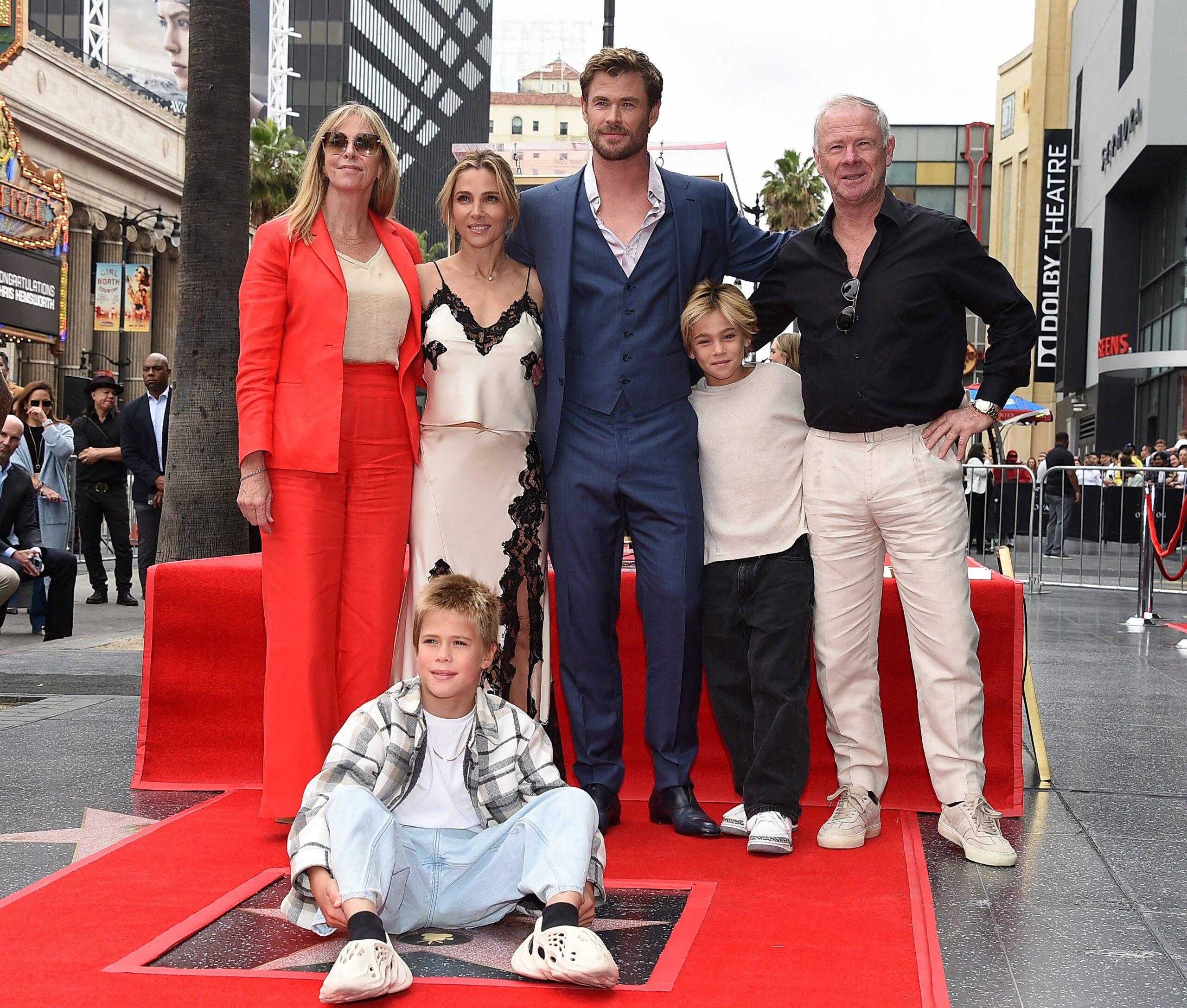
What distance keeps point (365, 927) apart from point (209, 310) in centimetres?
499

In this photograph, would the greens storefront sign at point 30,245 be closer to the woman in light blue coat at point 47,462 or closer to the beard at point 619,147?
the woman in light blue coat at point 47,462

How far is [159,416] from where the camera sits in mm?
10461

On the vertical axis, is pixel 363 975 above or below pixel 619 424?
below

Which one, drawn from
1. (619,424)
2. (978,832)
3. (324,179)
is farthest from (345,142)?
(978,832)

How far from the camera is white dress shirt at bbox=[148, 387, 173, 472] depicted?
10.5 m

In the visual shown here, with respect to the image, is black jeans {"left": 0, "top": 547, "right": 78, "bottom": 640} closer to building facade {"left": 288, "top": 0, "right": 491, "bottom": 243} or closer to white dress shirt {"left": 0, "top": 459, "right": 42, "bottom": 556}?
white dress shirt {"left": 0, "top": 459, "right": 42, "bottom": 556}

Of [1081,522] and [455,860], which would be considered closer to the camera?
[455,860]

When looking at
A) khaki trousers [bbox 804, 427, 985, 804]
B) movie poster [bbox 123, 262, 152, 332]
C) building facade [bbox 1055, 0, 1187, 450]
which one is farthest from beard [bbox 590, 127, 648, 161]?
movie poster [bbox 123, 262, 152, 332]

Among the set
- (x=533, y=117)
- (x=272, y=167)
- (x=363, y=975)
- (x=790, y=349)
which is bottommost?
(x=363, y=975)

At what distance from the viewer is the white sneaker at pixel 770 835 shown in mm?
3982

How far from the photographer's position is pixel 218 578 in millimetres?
4949

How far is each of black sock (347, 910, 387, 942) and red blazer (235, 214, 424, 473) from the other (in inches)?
65.7

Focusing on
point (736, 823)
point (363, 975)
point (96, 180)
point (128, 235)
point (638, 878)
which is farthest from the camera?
point (128, 235)

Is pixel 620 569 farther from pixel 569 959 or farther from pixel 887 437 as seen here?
pixel 569 959
